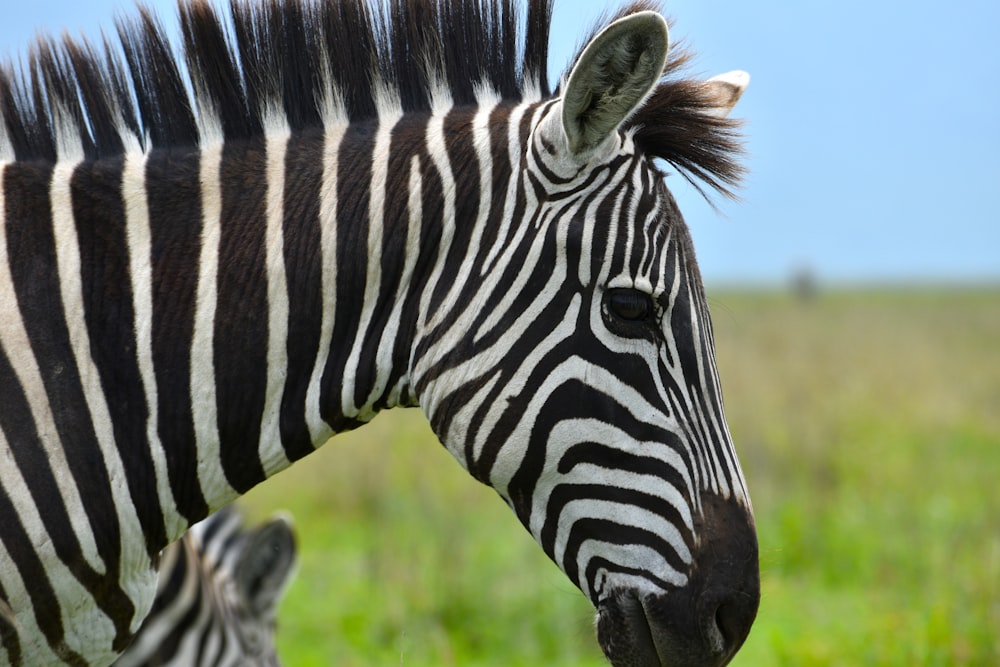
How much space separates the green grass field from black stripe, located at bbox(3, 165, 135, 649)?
1.19 metres

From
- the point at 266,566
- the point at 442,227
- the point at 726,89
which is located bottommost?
the point at 266,566

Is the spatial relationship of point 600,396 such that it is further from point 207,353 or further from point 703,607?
point 207,353

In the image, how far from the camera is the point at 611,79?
7.62ft

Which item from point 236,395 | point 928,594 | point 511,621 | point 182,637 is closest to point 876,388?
point 928,594

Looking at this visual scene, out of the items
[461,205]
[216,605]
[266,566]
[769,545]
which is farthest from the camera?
[769,545]

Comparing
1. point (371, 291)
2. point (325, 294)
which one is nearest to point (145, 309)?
point (325, 294)

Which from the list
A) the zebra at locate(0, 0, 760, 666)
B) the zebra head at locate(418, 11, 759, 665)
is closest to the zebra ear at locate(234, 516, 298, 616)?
the zebra at locate(0, 0, 760, 666)

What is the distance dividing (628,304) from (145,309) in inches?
47.9

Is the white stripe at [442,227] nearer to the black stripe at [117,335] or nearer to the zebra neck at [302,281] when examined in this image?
the zebra neck at [302,281]

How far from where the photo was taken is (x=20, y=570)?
225 cm

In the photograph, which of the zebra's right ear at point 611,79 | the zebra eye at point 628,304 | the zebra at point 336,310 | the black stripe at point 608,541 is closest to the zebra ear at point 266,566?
the zebra at point 336,310

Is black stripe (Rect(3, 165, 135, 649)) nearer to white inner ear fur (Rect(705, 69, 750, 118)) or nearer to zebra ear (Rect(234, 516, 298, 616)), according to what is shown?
white inner ear fur (Rect(705, 69, 750, 118))

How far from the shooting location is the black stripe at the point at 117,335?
234cm

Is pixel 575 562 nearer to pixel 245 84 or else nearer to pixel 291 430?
pixel 291 430
